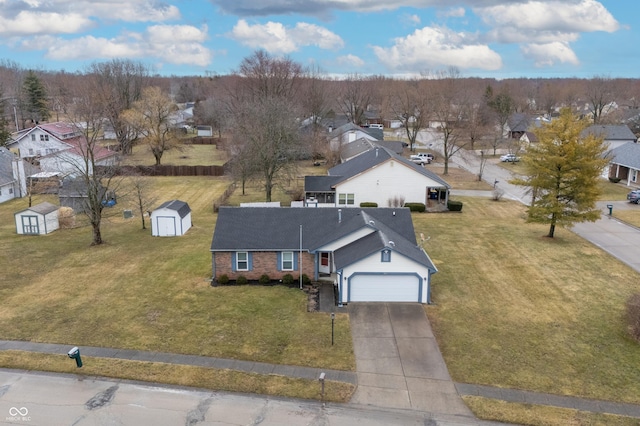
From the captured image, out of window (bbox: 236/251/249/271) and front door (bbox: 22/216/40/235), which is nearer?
window (bbox: 236/251/249/271)

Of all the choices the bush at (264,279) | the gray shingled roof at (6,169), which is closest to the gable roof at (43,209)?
the gray shingled roof at (6,169)

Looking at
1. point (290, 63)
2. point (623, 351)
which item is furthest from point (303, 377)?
point (290, 63)

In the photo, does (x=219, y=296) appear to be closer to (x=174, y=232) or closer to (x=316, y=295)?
(x=316, y=295)

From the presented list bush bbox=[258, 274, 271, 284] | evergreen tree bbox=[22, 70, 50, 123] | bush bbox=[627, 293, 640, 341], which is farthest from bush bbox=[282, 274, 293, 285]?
evergreen tree bbox=[22, 70, 50, 123]

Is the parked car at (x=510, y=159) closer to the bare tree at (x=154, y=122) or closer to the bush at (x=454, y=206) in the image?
the bush at (x=454, y=206)

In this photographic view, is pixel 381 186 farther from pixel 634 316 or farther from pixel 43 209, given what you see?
pixel 43 209

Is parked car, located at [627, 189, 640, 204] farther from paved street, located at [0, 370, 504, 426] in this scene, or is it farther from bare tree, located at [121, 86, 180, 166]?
bare tree, located at [121, 86, 180, 166]

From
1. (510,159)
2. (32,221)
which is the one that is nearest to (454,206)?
(510,159)
